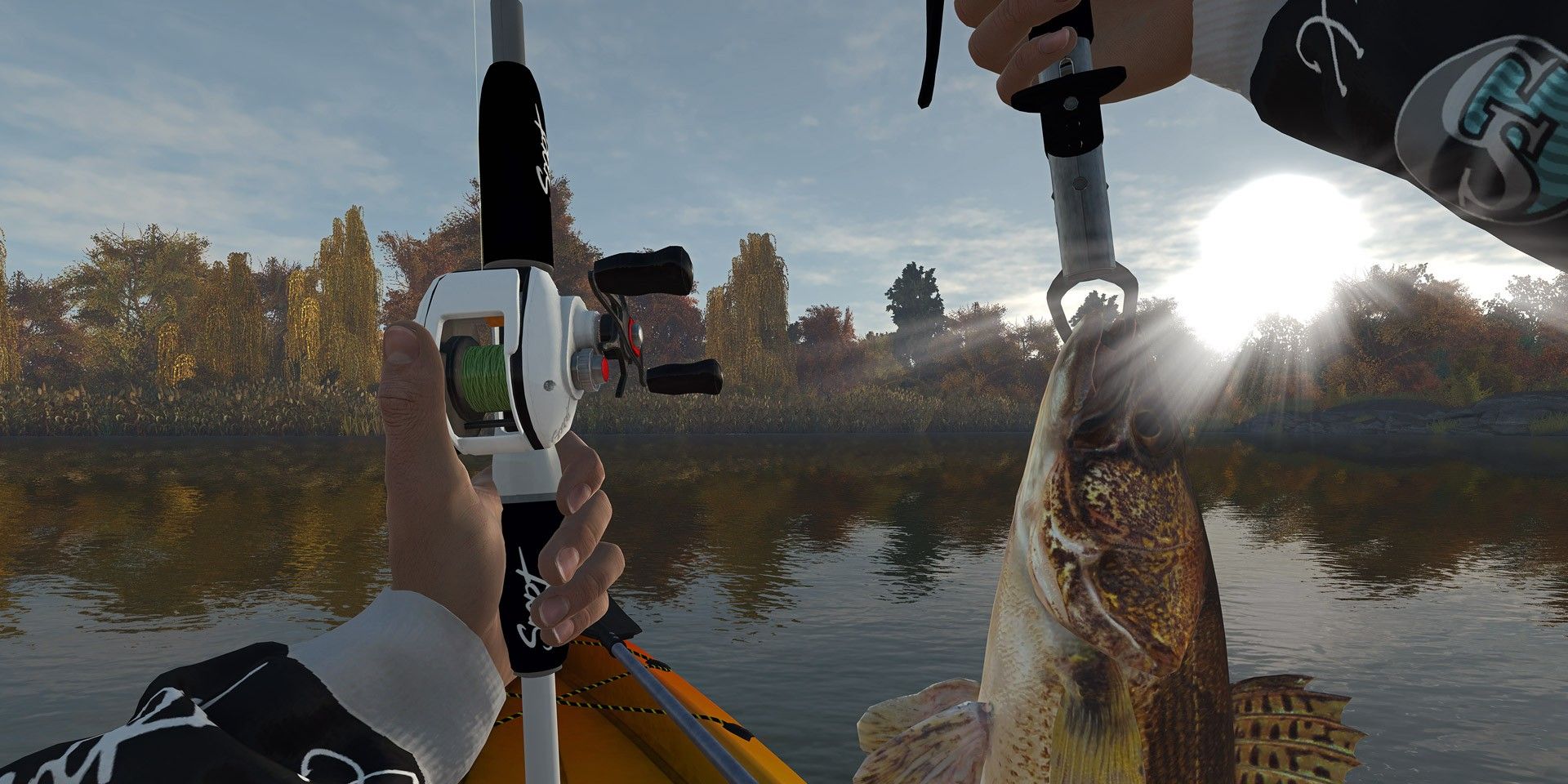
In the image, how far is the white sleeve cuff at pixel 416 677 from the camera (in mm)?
1323

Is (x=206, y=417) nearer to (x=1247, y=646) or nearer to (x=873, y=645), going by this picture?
(x=873, y=645)

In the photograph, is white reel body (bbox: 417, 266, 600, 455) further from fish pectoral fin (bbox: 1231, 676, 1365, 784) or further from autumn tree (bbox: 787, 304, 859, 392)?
autumn tree (bbox: 787, 304, 859, 392)

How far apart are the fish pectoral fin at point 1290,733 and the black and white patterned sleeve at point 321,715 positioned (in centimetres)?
143

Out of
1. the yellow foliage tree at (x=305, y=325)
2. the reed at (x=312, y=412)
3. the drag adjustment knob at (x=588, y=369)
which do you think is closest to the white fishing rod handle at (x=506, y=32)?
the drag adjustment knob at (x=588, y=369)

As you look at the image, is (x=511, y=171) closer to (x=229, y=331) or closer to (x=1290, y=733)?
(x=1290, y=733)

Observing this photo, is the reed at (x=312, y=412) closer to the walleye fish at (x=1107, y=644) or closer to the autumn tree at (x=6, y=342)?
the autumn tree at (x=6, y=342)

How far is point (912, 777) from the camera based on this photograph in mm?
1469

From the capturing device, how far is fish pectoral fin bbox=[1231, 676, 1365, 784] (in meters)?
1.52

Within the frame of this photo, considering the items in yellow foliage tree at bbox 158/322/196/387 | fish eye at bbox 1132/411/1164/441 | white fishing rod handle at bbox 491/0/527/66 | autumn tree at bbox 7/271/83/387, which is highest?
autumn tree at bbox 7/271/83/387

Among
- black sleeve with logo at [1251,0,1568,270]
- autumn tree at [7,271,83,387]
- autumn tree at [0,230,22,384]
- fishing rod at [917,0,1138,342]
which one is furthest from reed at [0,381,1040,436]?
black sleeve with logo at [1251,0,1568,270]

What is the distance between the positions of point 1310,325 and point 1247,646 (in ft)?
180

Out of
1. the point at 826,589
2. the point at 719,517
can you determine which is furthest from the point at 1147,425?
the point at 719,517

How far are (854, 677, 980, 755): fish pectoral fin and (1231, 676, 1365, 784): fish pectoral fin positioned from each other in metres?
0.51

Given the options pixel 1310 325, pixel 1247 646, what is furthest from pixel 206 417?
pixel 1310 325
